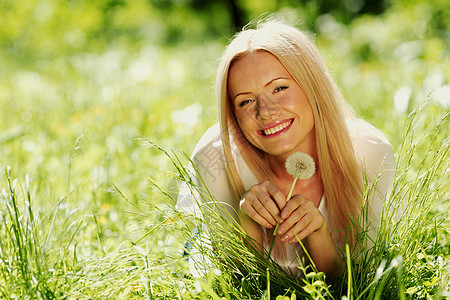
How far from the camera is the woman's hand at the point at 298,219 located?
153cm

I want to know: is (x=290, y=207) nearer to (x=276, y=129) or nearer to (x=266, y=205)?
(x=266, y=205)

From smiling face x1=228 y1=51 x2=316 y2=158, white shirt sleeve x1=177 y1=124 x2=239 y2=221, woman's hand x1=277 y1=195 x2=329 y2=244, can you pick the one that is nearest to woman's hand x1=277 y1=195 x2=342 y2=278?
woman's hand x1=277 y1=195 x2=329 y2=244

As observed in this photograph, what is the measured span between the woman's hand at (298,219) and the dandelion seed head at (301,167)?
4.3 inches

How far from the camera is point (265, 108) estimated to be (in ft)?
5.66

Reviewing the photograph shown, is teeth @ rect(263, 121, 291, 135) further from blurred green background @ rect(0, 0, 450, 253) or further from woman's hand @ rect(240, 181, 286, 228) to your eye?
blurred green background @ rect(0, 0, 450, 253)

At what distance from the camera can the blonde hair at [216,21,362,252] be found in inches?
70.9

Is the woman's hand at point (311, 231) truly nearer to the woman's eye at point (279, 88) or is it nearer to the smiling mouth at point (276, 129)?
the smiling mouth at point (276, 129)

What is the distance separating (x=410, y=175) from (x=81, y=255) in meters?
1.45

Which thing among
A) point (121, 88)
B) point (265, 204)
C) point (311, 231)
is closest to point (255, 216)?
point (265, 204)

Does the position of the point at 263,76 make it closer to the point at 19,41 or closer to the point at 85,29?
the point at 19,41

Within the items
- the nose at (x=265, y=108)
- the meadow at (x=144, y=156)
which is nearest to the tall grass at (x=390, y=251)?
the meadow at (x=144, y=156)

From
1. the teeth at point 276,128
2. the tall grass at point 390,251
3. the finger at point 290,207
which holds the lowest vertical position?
the tall grass at point 390,251

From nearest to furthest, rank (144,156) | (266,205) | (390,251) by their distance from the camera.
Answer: (390,251)
(266,205)
(144,156)

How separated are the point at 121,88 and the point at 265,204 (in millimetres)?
3273
